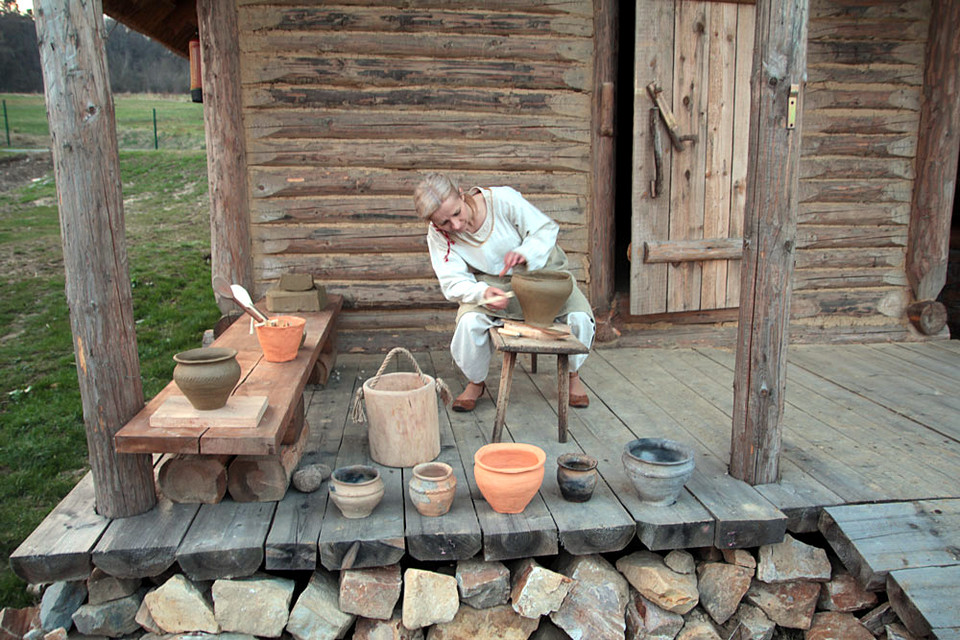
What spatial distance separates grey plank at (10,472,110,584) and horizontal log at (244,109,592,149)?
2847 millimetres

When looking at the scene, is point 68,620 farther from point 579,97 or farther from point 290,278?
point 579,97

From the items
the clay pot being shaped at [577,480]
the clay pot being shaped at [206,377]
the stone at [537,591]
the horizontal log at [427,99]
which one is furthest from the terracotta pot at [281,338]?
the horizontal log at [427,99]

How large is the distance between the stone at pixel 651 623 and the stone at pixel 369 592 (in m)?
0.96

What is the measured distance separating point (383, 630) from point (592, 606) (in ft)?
2.70

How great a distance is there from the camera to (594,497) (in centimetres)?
305

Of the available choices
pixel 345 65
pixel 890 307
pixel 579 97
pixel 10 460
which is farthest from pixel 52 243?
pixel 890 307

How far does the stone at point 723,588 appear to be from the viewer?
295 cm

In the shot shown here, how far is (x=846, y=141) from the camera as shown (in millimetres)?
5492

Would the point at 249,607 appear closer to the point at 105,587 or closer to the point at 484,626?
the point at 105,587

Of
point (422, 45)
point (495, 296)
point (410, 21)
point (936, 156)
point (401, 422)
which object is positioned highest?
point (410, 21)

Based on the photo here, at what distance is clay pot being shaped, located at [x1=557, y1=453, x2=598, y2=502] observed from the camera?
295cm

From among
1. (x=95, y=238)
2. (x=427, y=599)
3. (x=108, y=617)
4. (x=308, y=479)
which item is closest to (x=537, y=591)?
(x=427, y=599)

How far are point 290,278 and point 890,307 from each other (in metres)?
4.61

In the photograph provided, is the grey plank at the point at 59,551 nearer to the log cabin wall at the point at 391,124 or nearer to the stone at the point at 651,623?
the stone at the point at 651,623
